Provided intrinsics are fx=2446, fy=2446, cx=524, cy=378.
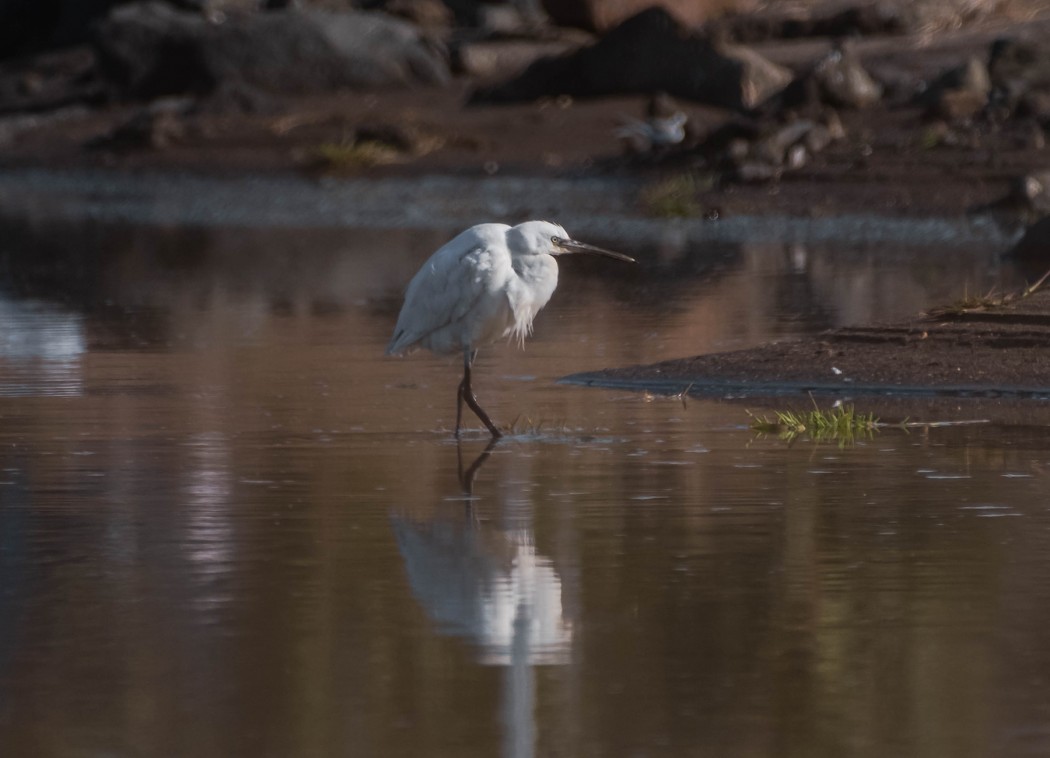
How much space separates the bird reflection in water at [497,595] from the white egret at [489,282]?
2121mm

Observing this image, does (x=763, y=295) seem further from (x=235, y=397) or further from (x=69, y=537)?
(x=69, y=537)

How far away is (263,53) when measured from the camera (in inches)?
1383

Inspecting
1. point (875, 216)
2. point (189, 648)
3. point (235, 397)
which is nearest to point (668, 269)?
point (875, 216)

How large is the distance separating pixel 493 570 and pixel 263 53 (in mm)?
28426

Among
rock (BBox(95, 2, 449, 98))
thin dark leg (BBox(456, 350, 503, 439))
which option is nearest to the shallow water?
thin dark leg (BBox(456, 350, 503, 439))

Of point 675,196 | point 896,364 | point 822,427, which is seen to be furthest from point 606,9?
point 822,427

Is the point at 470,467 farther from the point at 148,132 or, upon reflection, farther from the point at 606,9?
the point at 606,9

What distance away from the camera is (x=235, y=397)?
1223 centimetres

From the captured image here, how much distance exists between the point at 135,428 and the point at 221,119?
21.7 metres

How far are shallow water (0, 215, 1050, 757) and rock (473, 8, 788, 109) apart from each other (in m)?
15.8

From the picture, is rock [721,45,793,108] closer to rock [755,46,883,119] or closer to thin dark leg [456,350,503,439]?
rock [755,46,883,119]

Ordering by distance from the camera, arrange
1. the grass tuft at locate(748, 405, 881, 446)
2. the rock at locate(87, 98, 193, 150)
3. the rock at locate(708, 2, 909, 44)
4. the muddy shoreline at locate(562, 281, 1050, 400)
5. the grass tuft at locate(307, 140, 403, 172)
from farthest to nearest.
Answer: the rock at locate(708, 2, 909, 44) < the rock at locate(87, 98, 193, 150) < the grass tuft at locate(307, 140, 403, 172) < the muddy shoreline at locate(562, 281, 1050, 400) < the grass tuft at locate(748, 405, 881, 446)

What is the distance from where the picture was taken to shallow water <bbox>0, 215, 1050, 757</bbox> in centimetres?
569

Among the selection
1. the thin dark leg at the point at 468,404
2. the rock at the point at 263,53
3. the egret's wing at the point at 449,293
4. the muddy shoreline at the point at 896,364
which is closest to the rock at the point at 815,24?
the rock at the point at 263,53
